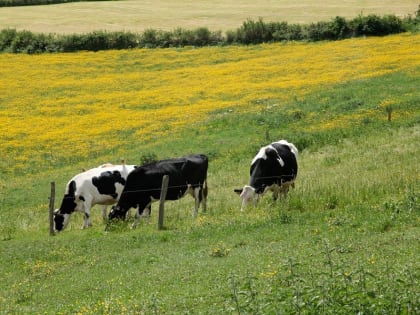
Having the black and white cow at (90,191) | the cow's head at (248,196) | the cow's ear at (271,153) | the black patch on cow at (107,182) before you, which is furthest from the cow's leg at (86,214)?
the cow's ear at (271,153)

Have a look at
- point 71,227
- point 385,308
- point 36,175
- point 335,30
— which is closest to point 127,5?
point 335,30

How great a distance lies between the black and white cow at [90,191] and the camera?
24.8 m

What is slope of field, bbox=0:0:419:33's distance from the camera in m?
78.4

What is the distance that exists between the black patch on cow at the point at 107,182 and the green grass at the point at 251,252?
1066 mm

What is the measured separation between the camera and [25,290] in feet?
50.6

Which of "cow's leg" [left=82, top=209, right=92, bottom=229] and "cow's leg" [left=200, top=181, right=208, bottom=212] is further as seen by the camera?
"cow's leg" [left=82, top=209, right=92, bottom=229]

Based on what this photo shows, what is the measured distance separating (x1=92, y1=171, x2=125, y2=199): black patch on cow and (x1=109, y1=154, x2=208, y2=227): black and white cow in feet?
6.86

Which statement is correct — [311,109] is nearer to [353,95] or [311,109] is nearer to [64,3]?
[353,95]

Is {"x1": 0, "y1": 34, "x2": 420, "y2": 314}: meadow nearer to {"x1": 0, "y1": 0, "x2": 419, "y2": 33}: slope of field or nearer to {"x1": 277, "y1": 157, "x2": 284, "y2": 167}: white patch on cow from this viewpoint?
{"x1": 277, "y1": 157, "x2": 284, "y2": 167}: white patch on cow

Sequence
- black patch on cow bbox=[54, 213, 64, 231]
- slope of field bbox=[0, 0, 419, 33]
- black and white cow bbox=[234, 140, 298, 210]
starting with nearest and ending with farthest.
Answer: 1. black and white cow bbox=[234, 140, 298, 210]
2. black patch on cow bbox=[54, 213, 64, 231]
3. slope of field bbox=[0, 0, 419, 33]

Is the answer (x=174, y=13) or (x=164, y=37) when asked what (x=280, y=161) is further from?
(x=174, y=13)

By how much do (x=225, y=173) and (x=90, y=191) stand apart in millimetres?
7401

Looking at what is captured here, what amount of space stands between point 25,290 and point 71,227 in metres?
9.21

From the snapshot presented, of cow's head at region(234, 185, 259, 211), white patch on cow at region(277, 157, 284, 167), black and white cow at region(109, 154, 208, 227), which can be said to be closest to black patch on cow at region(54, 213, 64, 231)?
black and white cow at region(109, 154, 208, 227)
